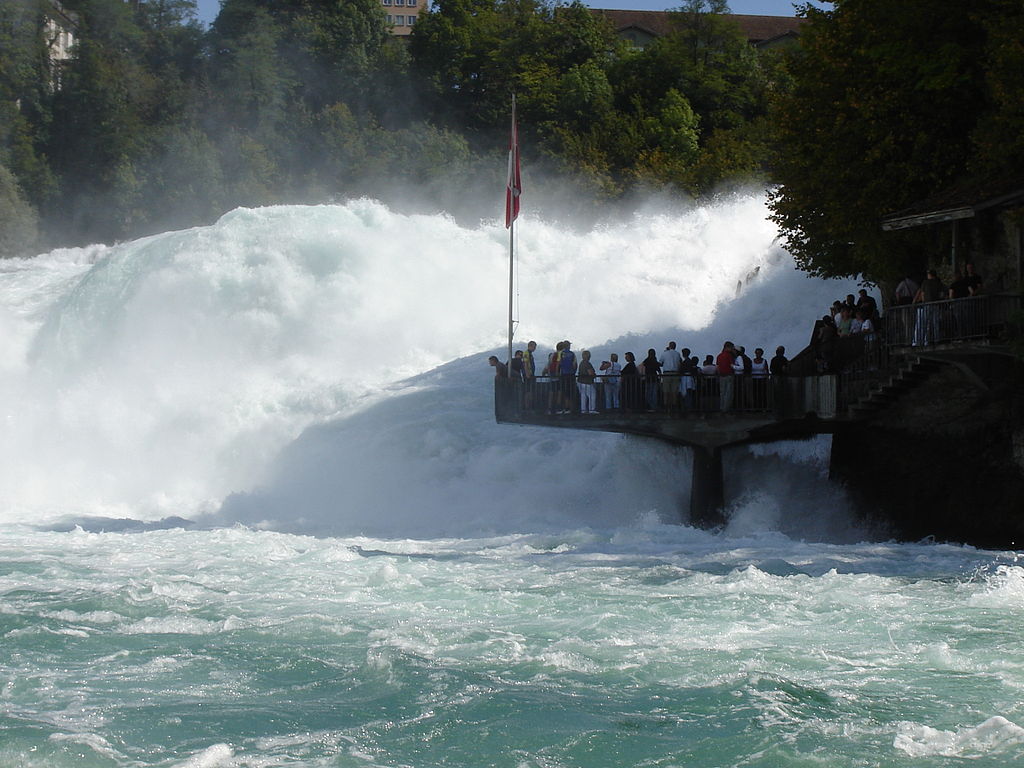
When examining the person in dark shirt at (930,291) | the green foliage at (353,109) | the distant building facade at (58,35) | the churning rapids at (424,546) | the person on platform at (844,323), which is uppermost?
the distant building facade at (58,35)

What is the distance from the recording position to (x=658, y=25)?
104062 mm

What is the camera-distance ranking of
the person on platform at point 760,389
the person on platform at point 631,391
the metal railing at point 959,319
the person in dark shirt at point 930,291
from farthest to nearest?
the person on platform at point 631,391, the person on platform at point 760,389, the person in dark shirt at point 930,291, the metal railing at point 959,319

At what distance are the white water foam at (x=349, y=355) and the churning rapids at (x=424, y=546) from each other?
0.11 meters

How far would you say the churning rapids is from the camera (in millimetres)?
13828

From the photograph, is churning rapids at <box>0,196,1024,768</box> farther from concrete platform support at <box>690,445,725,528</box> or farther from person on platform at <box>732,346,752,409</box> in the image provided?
person on platform at <box>732,346,752,409</box>

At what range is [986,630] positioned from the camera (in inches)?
666

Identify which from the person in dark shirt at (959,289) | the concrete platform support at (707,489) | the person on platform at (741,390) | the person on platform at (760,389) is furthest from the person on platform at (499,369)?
the person in dark shirt at (959,289)

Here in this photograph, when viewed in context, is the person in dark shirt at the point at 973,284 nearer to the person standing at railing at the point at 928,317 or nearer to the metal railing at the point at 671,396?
the person standing at railing at the point at 928,317

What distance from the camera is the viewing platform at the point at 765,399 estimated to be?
23.4 meters

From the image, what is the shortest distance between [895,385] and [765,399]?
2.33 m

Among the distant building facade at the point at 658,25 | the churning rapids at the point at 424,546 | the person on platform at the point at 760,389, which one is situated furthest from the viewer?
the distant building facade at the point at 658,25

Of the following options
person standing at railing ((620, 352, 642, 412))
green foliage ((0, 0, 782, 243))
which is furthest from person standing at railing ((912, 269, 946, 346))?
green foliage ((0, 0, 782, 243))

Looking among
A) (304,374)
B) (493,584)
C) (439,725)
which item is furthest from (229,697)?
(304,374)

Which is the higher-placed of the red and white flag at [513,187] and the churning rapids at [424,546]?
the red and white flag at [513,187]
